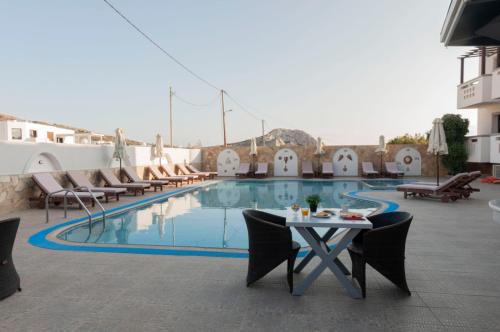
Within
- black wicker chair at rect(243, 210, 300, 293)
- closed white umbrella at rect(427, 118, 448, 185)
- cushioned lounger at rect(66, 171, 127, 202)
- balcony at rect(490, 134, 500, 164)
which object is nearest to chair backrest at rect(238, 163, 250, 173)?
cushioned lounger at rect(66, 171, 127, 202)

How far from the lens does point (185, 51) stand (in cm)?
1694

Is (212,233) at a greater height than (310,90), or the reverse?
(310,90)

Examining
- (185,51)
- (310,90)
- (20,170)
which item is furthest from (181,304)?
(310,90)

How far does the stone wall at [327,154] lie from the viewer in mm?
17828

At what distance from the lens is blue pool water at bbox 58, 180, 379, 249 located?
555cm

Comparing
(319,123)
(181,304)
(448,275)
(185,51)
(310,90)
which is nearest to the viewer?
(181,304)

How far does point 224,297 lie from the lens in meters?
2.97

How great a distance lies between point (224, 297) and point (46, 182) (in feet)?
24.4

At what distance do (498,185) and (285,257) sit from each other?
1306cm

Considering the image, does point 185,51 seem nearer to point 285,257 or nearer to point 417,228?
point 417,228

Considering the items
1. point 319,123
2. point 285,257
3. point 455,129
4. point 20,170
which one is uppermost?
point 319,123

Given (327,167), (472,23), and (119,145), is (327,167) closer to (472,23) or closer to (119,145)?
(119,145)

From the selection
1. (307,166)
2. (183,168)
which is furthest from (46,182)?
(307,166)

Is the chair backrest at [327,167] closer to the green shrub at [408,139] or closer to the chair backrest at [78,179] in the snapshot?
the chair backrest at [78,179]
